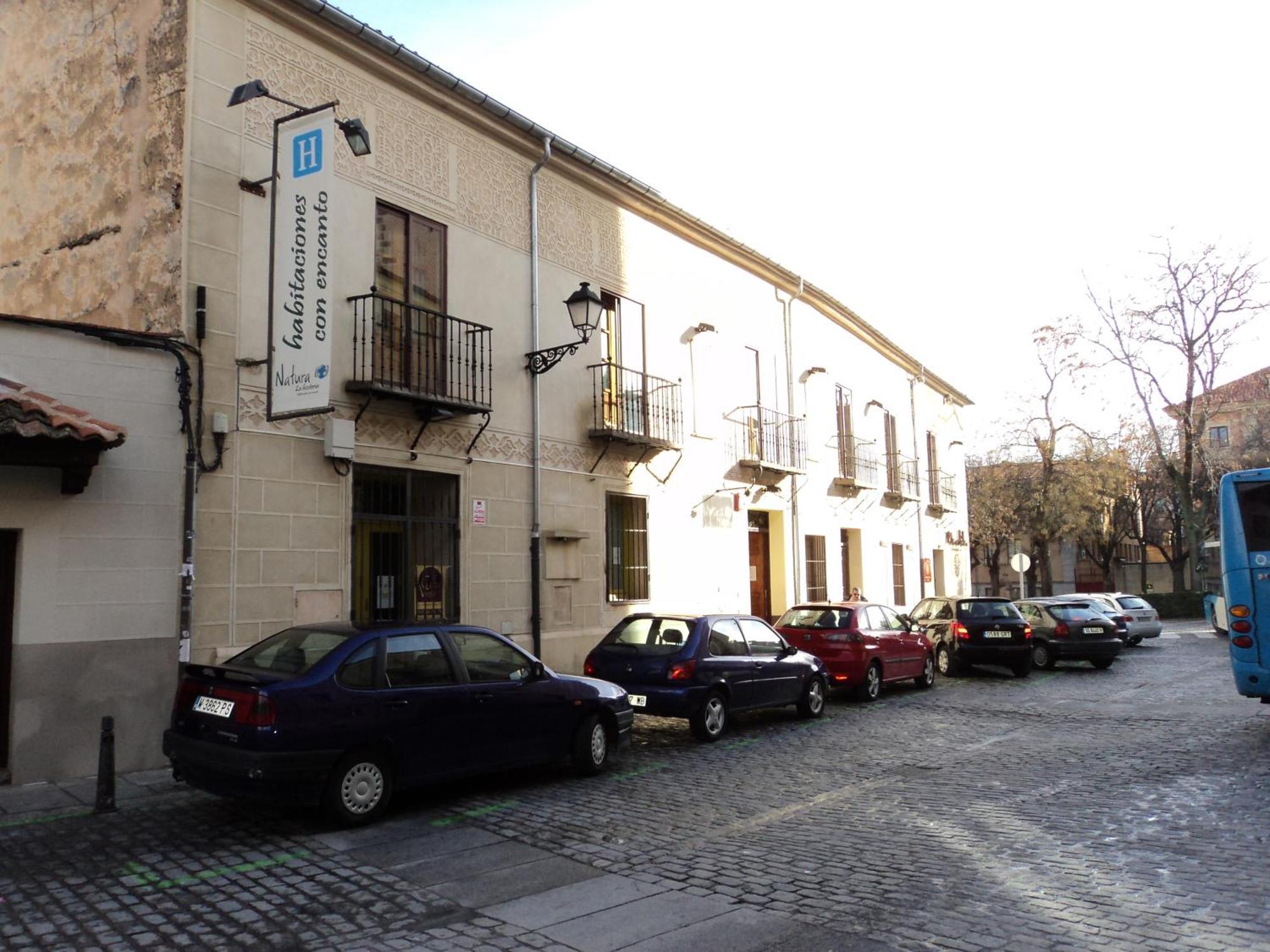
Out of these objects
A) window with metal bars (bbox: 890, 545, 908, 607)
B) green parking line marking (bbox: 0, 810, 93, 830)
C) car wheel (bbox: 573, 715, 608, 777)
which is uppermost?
window with metal bars (bbox: 890, 545, 908, 607)

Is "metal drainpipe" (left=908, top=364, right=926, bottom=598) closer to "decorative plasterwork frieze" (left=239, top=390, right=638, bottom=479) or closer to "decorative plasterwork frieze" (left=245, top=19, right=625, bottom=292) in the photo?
"decorative plasterwork frieze" (left=239, top=390, right=638, bottom=479)

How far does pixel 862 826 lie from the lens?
695 cm

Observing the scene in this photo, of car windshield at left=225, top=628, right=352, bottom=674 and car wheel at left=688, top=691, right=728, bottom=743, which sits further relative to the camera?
car wheel at left=688, top=691, right=728, bottom=743

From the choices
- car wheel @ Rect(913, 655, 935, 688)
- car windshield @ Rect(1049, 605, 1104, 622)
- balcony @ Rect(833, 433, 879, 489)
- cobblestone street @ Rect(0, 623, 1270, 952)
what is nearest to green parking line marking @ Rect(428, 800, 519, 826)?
cobblestone street @ Rect(0, 623, 1270, 952)

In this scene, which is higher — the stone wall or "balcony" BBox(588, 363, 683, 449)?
the stone wall

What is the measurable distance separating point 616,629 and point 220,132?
7.08m

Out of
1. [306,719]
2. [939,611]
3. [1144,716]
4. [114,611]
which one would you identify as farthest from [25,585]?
[939,611]

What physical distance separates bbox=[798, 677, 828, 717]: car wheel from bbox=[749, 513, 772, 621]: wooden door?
662cm

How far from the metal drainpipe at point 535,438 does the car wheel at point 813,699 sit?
3.70 meters

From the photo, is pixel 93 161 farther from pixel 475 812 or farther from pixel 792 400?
pixel 792 400

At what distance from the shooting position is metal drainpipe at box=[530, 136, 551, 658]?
43.2 ft

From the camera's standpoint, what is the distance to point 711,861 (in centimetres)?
606

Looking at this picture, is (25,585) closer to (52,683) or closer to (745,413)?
(52,683)

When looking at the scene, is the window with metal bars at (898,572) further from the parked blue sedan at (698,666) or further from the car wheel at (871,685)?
the parked blue sedan at (698,666)
